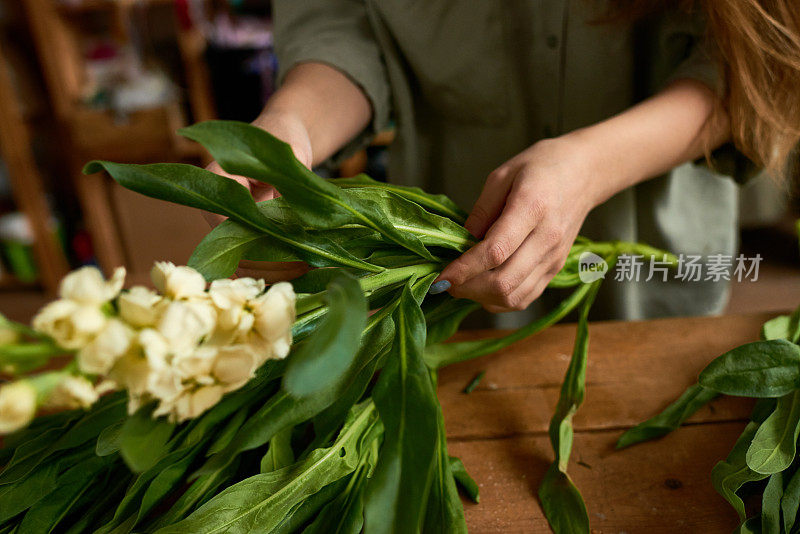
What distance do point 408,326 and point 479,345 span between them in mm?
224

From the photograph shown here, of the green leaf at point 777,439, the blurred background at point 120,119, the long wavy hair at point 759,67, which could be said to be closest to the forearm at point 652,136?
the long wavy hair at point 759,67

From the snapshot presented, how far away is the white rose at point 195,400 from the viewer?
253 mm

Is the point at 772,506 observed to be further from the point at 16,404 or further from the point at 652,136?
the point at 16,404

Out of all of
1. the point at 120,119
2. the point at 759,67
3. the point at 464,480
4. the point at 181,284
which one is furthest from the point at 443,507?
the point at 120,119

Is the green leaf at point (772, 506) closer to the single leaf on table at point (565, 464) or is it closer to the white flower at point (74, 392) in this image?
the single leaf on table at point (565, 464)

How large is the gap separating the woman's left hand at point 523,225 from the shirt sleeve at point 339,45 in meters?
0.34

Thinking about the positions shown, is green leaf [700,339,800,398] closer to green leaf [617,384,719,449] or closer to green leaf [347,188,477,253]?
green leaf [617,384,719,449]

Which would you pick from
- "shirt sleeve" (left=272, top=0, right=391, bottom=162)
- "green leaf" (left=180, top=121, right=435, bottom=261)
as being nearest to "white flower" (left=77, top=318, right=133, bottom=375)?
"green leaf" (left=180, top=121, right=435, bottom=261)

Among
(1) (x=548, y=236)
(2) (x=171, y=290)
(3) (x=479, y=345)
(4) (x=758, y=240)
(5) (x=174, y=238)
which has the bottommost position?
(4) (x=758, y=240)

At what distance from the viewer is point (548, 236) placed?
0.51m

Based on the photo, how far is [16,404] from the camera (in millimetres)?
216

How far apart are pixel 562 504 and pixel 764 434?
17 centimetres

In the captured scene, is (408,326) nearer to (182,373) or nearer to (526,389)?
(182,373)

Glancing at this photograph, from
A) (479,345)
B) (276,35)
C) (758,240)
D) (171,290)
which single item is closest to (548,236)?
(479,345)
